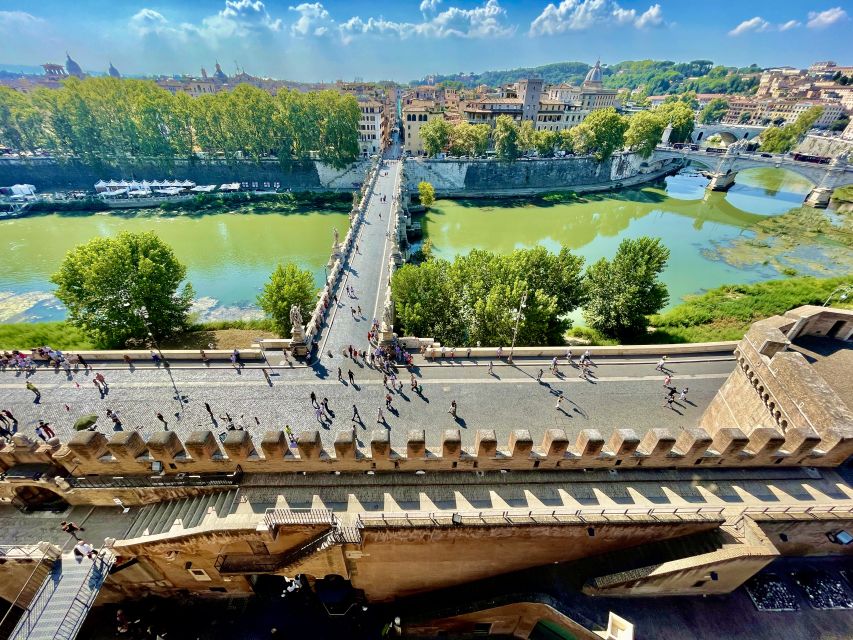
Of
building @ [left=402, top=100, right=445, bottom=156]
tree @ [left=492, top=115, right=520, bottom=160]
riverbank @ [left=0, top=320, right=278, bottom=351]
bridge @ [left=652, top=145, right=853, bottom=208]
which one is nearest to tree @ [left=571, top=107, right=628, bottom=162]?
tree @ [left=492, top=115, right=520, bottom=160]

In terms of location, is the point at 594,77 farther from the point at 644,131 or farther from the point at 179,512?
the point at 179,512

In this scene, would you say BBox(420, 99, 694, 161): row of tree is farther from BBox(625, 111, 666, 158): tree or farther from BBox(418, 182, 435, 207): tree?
BBox(418, 182, 435, 207): tree

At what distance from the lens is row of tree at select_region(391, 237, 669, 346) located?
834 inches

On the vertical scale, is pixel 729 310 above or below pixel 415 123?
below

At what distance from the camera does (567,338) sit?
2712 centimetres

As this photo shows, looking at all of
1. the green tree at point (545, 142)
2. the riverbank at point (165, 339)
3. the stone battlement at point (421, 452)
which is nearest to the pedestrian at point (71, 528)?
the stone battlement at point (421, 452)

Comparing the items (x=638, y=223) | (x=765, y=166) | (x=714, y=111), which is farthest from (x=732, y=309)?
(x=714, y=111)

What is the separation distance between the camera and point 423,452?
40.7 feet

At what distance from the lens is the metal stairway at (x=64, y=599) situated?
10.5 metres

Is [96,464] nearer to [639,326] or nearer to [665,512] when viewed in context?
[665,512]

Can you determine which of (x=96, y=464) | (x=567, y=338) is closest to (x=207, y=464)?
(x=96, y=464)

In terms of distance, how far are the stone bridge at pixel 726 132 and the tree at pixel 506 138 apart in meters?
65.4

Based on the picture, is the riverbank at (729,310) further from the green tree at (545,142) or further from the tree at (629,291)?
A: the green tree at (545,142)

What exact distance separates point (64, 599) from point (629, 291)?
29.6 meters
